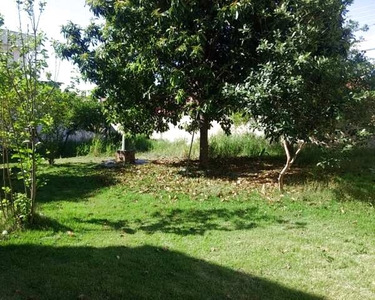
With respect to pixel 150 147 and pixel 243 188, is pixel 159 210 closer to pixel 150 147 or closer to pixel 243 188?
pixel 243 188

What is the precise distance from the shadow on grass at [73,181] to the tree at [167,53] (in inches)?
59.2

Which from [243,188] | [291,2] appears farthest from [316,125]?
[291,2]

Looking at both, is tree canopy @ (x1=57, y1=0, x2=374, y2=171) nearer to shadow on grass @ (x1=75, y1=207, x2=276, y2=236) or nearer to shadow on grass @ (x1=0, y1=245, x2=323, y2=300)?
shadow on grass @ (x1=75, y1=207, x2=276, y2=236)

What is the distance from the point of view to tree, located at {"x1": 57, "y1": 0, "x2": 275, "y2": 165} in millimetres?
6957

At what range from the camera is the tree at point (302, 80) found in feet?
18.8

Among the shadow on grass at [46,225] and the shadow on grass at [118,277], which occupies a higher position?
the shadow on grass at [46,225]

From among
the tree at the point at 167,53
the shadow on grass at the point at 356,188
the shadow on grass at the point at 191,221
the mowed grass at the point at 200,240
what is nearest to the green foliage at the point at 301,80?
the tree at the point at 167,53

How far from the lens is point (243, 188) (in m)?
6.97

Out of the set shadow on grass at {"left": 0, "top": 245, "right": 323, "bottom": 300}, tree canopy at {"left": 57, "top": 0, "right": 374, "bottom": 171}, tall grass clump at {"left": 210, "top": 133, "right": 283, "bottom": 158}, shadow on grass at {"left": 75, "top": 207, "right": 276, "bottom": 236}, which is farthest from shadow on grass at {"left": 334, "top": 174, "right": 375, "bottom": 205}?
tall grass clump at {"left": 210, "top": 133, "right": 283, "bottom": 158}

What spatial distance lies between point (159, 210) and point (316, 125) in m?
3.06

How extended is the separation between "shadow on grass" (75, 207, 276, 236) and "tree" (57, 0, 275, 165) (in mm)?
2363

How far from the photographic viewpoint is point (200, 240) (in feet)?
14.5

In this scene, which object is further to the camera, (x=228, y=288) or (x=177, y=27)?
(x=177, y=27)

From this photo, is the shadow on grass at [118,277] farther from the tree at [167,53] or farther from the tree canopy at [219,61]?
the tree at [167,53]
